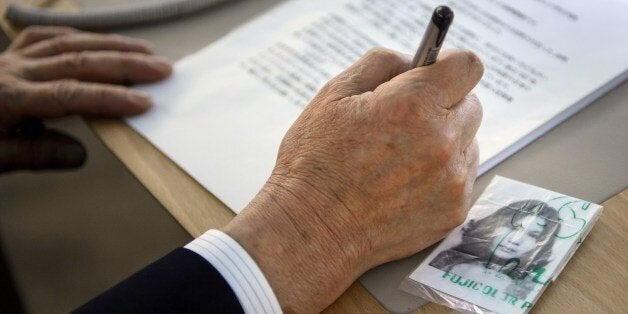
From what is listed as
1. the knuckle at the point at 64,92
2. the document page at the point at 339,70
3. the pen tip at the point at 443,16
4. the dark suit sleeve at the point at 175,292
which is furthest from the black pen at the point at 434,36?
the knuckle at the point at 64,92

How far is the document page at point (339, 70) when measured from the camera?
0.63m

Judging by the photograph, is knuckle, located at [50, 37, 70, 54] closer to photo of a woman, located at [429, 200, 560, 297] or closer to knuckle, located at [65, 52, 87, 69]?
knuckle, located at [65, 52, 87, 69]

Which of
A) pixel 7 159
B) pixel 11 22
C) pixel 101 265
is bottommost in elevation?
pixel 101 265

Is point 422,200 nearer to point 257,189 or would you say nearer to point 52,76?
point 257,189

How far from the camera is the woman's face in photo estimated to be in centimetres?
51

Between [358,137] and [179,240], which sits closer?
[358,137]

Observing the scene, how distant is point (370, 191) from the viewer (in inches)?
20.3

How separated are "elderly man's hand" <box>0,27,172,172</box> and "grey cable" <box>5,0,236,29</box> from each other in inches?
1.0

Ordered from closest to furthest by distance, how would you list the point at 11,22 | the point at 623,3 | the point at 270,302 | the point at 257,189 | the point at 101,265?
the point at 270,302
the point at 257,189
the point at 623,3
the point at 11,22
the point at 101,265

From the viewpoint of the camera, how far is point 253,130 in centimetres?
67

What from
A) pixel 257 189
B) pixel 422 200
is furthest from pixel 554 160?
pixel 257 189

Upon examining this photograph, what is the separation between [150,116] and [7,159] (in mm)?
242

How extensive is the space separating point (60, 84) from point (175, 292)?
0.34m

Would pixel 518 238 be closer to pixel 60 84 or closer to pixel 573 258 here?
pixel 573 258
